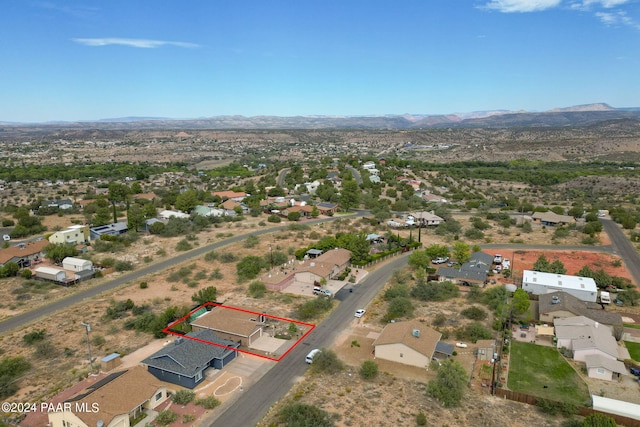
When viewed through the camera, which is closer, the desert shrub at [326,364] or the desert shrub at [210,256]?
the desert shrub at [326,364]

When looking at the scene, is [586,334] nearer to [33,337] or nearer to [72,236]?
[33,337]

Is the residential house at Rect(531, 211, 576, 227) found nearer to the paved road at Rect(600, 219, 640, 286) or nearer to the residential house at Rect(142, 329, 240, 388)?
the paved road at Rect(600, 219, 640, 286)

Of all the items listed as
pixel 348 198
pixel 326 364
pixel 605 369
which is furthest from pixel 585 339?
pixel 348 198

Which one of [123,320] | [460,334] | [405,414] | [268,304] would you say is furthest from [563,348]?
[123,320]

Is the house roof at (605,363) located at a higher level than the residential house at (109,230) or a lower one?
lower

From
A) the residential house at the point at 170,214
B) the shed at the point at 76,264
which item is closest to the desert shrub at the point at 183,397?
the shed at the point at 76,264

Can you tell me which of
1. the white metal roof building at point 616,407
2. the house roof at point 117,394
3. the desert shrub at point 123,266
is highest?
the house roof at point 117,394

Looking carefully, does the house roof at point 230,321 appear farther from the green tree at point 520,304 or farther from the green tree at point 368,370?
the green tree at point 520,304
